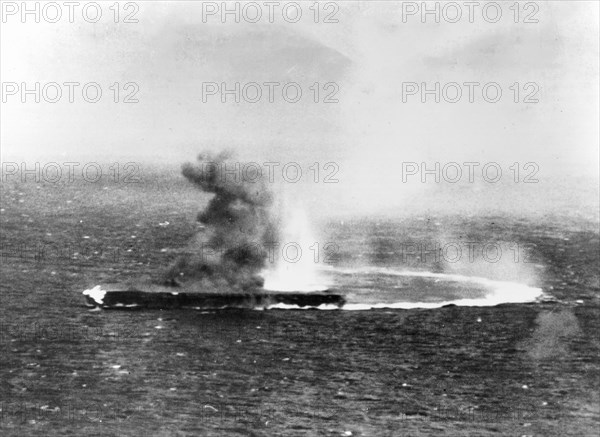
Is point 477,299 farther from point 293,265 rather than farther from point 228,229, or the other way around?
point 228,229

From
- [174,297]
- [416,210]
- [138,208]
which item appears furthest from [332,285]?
[416,210]

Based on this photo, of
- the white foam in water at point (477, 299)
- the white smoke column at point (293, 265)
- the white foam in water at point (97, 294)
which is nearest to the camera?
the white foam in water at point (97, 294)

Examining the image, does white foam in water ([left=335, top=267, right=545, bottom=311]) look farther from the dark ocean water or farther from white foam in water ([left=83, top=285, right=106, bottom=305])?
white foam in water ([left=83, top=285, right=106, bottom=305])

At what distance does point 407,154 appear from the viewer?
650 feet

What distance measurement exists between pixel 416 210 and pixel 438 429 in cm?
11761

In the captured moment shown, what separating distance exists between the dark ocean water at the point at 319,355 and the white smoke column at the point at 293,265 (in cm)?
153

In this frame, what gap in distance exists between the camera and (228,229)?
Answer: 202ft

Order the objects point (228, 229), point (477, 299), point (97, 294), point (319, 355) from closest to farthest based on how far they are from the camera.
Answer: point (319, 355) → point (97, 294) → point (228, 229) → point (477, 299)

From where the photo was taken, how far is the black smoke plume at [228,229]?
58.6 meters

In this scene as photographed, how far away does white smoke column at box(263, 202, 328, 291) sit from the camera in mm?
61156

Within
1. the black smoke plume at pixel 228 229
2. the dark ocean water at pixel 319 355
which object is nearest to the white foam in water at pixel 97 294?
the dark ocean water at pixel 319 355

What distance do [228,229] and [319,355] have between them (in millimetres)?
15885

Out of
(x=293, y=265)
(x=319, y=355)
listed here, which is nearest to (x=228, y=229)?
(x=293, y=265)

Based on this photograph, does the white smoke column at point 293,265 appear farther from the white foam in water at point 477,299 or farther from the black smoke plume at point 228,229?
the white foam in water at point 477,299
